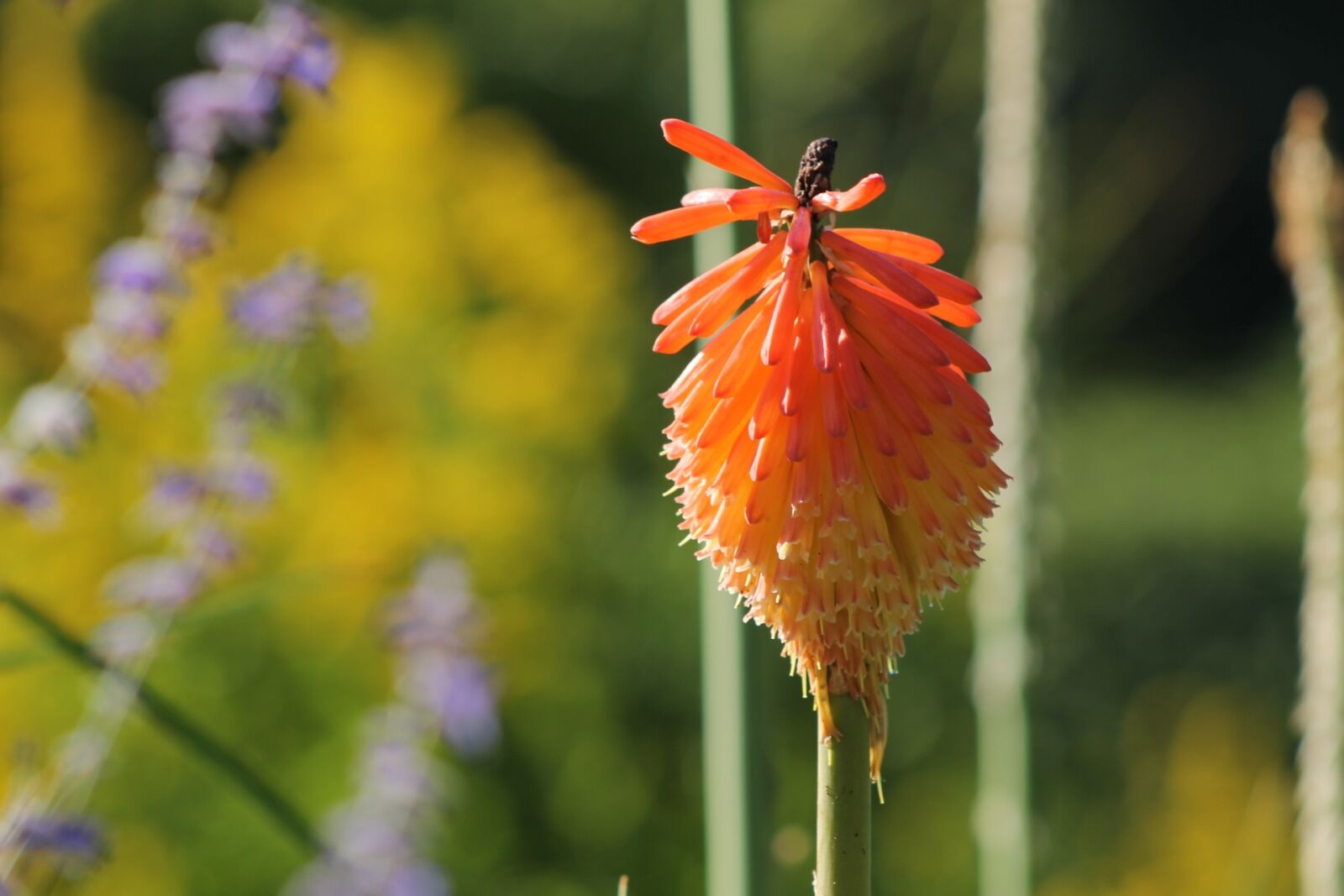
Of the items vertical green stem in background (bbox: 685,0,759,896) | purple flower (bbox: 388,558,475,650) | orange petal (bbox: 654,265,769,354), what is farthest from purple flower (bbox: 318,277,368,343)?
orange petal (bbox: 654,265,769,354)

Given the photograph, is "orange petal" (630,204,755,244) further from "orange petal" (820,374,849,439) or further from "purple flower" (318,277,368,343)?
"purple flower" (318,277,368,343)

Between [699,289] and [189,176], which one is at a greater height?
[189,176]

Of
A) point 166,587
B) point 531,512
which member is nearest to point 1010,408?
point 166,587

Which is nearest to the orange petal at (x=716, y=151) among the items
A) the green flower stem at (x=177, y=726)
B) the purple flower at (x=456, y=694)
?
the green flower stem at (x=177, y=726)

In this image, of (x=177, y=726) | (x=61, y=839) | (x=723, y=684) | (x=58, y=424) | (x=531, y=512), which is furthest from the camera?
(x=531, y=512)

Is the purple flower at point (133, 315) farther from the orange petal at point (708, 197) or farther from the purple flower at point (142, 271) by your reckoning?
the orange petal at point (708, 197)

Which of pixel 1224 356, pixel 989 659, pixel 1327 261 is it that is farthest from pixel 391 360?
pixel 1224 356

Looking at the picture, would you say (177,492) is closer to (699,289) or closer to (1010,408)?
(1010,408)
